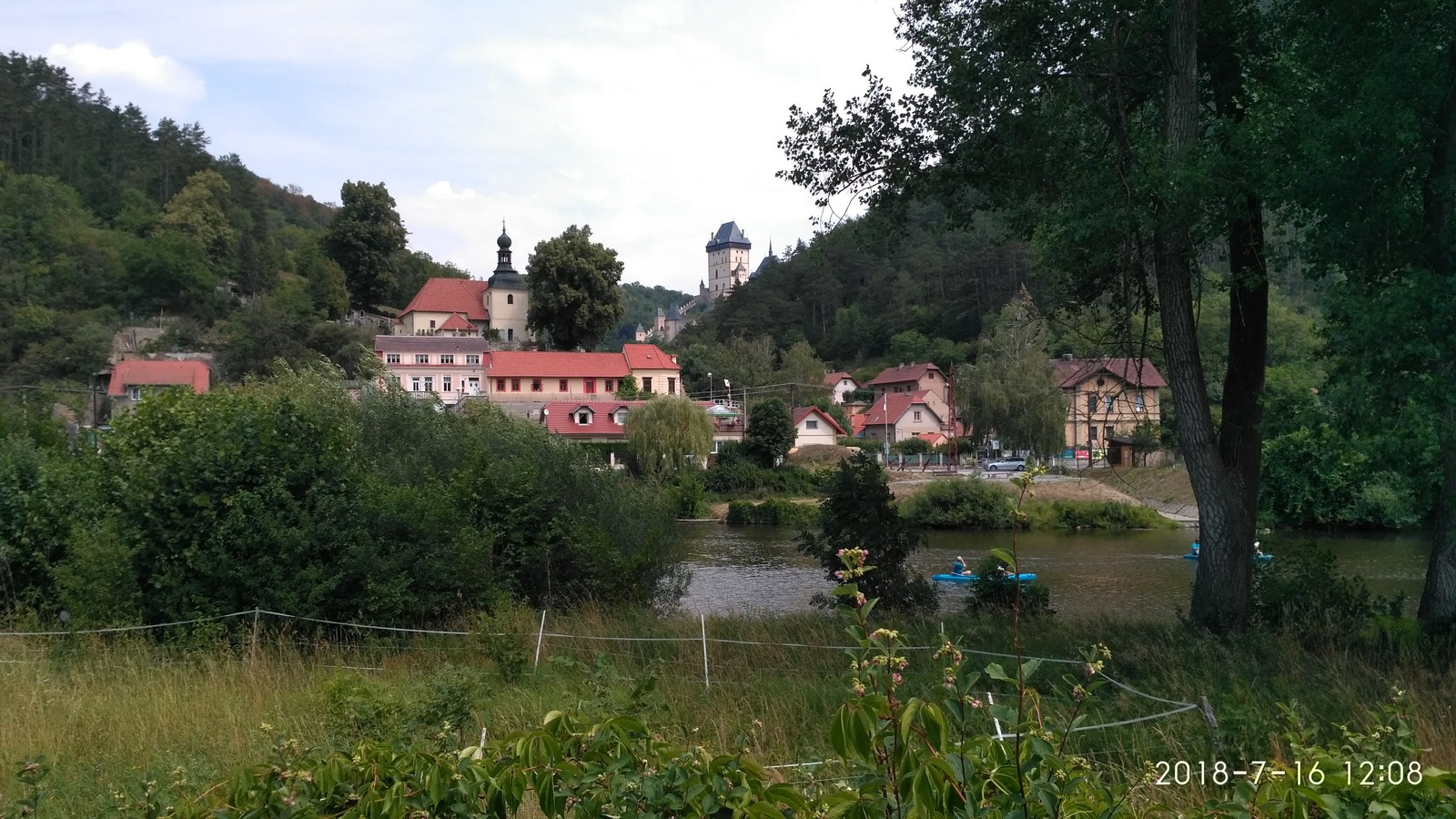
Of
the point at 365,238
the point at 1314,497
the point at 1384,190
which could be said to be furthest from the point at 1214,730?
the point at 365,238

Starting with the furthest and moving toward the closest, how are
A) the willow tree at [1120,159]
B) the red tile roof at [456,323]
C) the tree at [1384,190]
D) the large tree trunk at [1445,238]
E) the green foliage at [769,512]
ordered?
the red tile roof at [456,323], the green foliage at [769,512], the willow tree at [1120,159], the large tree trunk at [1445,238], the tree at [1384,190]

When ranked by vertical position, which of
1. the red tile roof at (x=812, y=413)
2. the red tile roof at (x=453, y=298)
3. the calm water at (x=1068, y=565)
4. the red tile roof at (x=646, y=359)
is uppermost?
the red tile roof at (x=453, y=298)

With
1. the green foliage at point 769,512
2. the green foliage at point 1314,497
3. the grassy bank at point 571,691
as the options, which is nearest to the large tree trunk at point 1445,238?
the grassy bank at point 571,691

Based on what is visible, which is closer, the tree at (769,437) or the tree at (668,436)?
the tree at (668,436)

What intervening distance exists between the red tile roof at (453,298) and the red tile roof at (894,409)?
37.9 meters

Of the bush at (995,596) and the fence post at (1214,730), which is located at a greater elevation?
the fence post at (1214,730)

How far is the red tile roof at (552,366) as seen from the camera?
2734 inches

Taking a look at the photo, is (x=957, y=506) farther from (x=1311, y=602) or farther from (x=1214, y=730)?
(x=1214, y=730)

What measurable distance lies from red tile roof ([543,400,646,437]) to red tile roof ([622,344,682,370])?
35.7 feet

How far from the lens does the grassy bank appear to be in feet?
17.9

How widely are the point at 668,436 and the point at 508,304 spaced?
47.9 meters

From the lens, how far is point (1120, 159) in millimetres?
11031

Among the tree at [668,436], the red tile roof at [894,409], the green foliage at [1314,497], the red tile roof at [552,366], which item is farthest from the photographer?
the red tile roof at [894,409]

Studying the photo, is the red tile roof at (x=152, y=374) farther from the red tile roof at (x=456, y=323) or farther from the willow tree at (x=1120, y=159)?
the willow tree at (x=1120, y=159)
